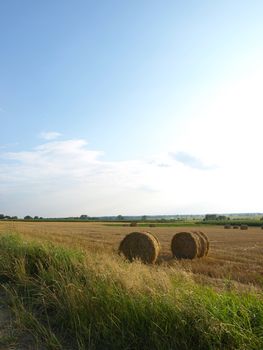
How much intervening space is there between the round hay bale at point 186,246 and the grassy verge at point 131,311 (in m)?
15.5

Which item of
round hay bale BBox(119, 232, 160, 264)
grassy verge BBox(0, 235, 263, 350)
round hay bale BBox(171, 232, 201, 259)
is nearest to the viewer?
grassy verge BBox(0, 235, 263, 350)

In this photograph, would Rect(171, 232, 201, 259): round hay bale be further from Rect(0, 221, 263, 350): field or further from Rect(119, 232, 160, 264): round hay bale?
Rect(0, 221, 263, 350): field

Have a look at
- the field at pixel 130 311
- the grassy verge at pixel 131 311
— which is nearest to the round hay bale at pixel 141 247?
the field at pixel 130 311

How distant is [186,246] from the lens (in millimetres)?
22922

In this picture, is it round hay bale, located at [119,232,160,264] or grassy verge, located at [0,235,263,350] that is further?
round hay bale, located at [119,232,160,264]

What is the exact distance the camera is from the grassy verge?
4473 millimetres

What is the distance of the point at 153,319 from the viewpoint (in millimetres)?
4965

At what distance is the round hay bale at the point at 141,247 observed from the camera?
18891mm

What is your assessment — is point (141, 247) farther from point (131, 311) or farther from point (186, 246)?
point (131, 311)

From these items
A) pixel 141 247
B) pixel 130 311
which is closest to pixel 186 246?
pixel 141 247

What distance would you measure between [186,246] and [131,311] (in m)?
18.0

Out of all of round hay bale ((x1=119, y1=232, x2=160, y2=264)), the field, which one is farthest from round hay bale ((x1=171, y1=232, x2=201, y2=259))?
the field

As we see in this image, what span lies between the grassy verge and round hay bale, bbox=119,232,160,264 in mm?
11347

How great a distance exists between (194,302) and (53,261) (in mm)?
4172
